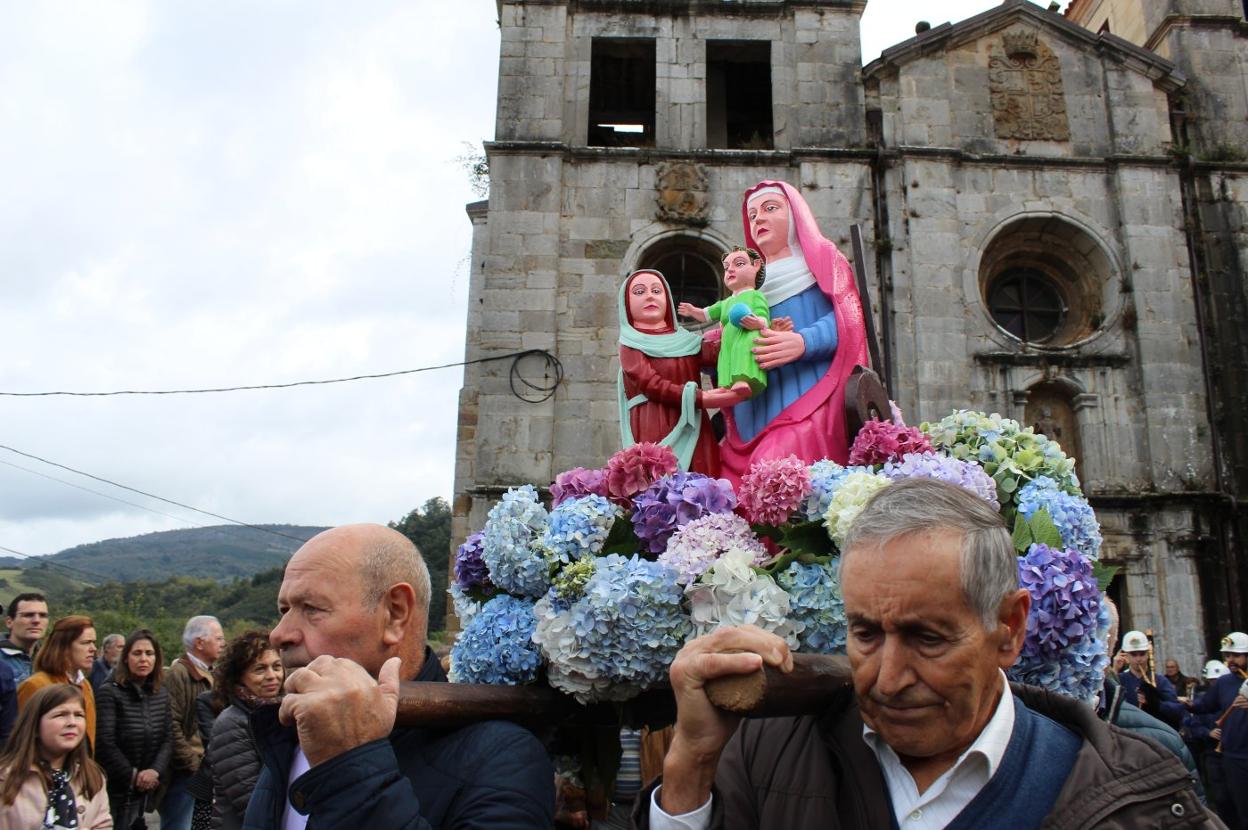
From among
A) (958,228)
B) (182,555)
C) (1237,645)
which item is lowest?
(1237,645)

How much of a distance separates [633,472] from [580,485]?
0.23 meters

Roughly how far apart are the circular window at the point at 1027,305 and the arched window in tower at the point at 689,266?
188 inches

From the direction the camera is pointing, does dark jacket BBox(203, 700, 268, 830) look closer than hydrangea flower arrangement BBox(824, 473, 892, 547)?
No

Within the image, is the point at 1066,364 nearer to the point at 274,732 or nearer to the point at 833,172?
the point at 833,172

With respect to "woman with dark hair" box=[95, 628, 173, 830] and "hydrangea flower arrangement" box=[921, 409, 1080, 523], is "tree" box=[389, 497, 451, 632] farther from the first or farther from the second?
"hydrangea flower arrangement" box=[921, 409, 1080, 523]

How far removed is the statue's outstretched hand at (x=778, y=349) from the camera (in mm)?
4703

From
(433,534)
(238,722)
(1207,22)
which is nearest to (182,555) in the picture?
(433,534)

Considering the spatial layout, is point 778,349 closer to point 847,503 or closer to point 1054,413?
point 847,503

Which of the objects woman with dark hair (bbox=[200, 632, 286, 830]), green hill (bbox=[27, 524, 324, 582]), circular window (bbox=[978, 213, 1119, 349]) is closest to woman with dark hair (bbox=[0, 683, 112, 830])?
woman with dark hair (bbox=[200, 632, 286, 830])

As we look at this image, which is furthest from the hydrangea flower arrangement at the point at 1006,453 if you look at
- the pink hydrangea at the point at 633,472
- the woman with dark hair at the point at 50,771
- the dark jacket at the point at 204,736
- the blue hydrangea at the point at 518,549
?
the dark jacket at the point at 204,736

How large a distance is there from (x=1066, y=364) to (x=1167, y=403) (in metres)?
1.62

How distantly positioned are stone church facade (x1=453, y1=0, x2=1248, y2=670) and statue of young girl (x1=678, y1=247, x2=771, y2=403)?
30.7ft

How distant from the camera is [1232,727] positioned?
753cm

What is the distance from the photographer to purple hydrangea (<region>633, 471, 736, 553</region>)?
10.6ft
